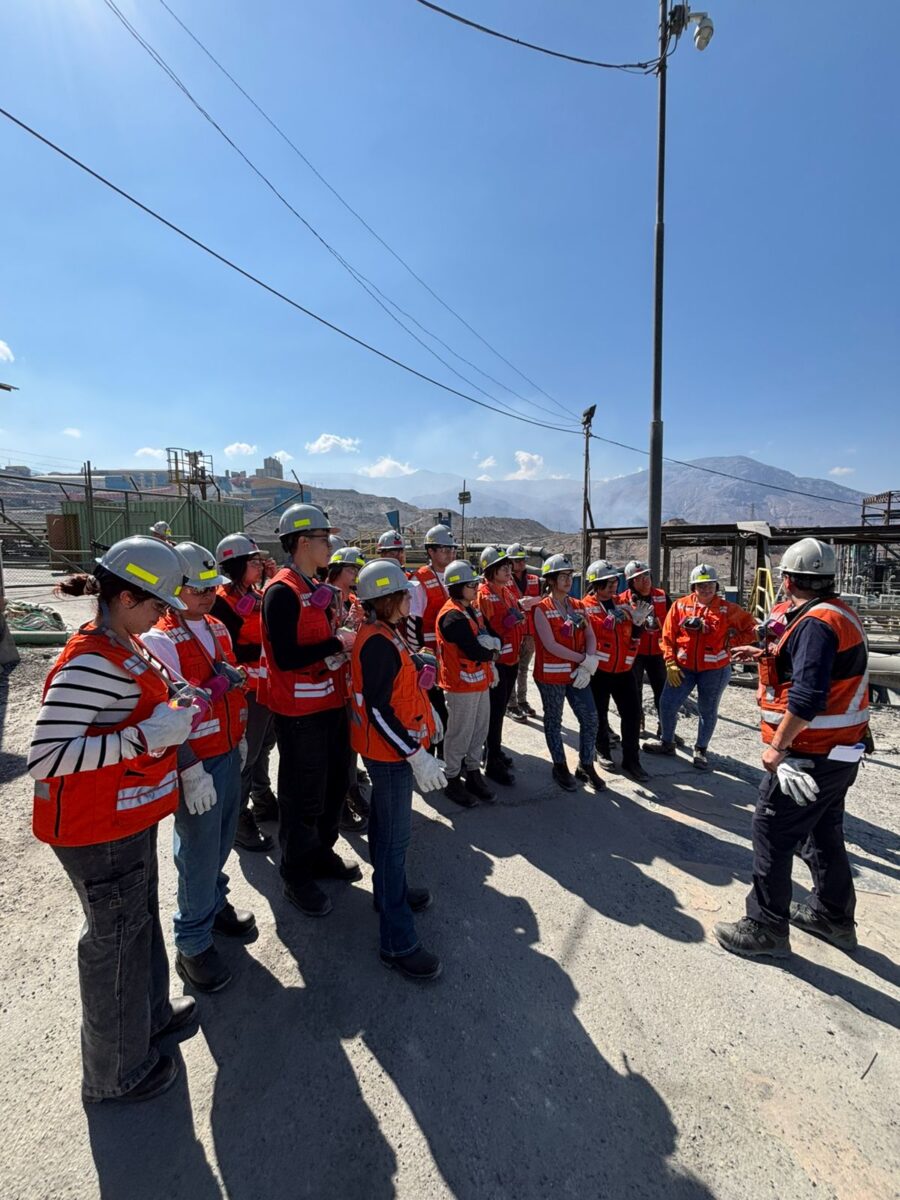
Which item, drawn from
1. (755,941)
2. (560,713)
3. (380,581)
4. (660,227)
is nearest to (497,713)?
(560,713)

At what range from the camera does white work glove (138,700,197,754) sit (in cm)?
184

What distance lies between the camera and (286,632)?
2.86 metres

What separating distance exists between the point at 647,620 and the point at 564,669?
1515 mm

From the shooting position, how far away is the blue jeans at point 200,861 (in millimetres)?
2398

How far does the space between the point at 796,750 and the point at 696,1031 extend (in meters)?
1.42

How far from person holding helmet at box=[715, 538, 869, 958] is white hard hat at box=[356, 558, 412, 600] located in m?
2.05

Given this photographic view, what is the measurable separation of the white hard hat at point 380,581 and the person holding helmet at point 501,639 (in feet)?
7.26

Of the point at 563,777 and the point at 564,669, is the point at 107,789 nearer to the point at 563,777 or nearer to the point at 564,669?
the point at 564,669

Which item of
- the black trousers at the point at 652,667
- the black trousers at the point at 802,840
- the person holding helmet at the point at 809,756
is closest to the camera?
the person holding helmet at the point at 809,756

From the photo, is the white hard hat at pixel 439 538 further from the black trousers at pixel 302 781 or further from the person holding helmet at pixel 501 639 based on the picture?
the black trousers at pixel 302 781

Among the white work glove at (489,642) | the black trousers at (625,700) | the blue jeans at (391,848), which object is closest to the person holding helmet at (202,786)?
the blue jeans at (391,848)

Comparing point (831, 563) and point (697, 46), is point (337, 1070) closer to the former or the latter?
point (831, 563)

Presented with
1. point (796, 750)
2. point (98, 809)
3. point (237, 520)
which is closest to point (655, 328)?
point (796, 750)

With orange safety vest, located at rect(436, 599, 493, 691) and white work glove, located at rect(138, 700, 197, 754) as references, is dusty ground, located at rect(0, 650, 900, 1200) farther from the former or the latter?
white work glove, located at rect(138, 700, 197, 754)
